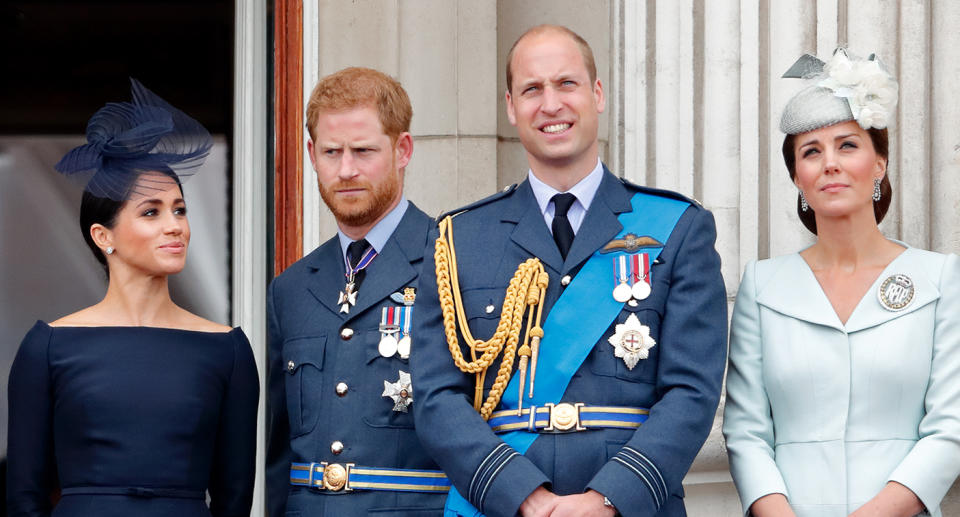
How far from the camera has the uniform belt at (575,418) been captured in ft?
10.1

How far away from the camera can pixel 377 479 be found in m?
3.52

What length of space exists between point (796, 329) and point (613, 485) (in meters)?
0.71

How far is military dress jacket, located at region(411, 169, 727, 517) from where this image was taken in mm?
3004

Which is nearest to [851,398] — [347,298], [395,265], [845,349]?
[845,349]

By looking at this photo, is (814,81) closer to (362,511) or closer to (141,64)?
(362,511)

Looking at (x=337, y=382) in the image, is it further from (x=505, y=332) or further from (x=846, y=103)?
(x=846, y=103)

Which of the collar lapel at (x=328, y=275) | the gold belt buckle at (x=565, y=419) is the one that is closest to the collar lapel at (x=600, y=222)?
the gold belt buckle at (x=565, y=419)

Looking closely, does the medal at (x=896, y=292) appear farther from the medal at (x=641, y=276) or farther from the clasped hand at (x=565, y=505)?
the clasped hand at (x=565, y=505)

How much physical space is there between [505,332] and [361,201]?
686 mm

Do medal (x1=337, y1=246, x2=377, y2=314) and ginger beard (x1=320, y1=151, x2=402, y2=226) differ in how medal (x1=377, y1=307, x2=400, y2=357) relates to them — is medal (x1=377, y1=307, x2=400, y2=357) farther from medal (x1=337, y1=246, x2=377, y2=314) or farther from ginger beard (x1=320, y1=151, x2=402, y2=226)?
ginger beard (x1=320, y1=151, x2=402, y2=226)

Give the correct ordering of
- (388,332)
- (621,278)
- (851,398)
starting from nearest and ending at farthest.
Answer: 1. (621,278)
2. (851,398)
3. (388,332)

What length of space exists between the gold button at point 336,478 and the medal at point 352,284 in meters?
0.42

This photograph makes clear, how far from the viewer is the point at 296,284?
152 inches

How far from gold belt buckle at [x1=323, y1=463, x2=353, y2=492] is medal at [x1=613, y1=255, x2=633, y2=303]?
849 millimetres
